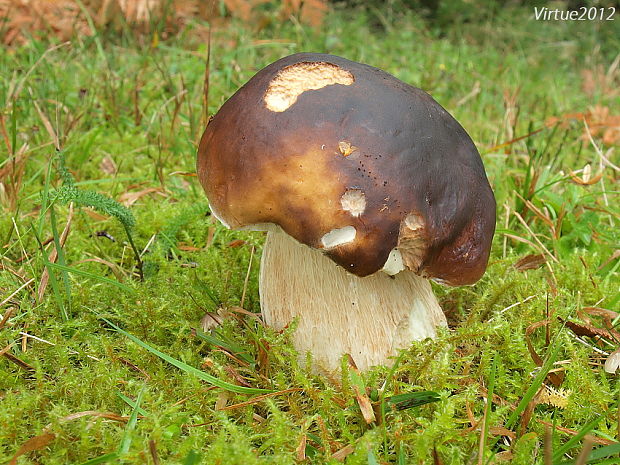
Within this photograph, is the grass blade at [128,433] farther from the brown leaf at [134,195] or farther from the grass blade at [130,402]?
the brown leaf at [134,195]

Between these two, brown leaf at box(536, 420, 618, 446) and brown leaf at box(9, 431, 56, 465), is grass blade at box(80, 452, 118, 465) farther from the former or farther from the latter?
brown leaf at box(536, 420, 618, 446)

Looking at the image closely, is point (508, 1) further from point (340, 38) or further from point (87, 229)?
point (87, 229)

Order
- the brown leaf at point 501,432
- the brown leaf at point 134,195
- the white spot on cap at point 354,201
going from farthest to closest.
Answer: the brown leaf at point 134,195 → the brown leaf at point 501,432 → the white spot on cap at point 354,201

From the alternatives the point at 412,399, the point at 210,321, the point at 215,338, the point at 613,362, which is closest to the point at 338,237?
the point at 412,399

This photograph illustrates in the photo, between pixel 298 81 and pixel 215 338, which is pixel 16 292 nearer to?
pixel 215 338

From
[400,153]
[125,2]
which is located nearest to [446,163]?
[400,153]

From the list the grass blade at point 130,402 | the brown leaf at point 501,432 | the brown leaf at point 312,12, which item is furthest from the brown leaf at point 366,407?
the brown leaf at point 312,12
